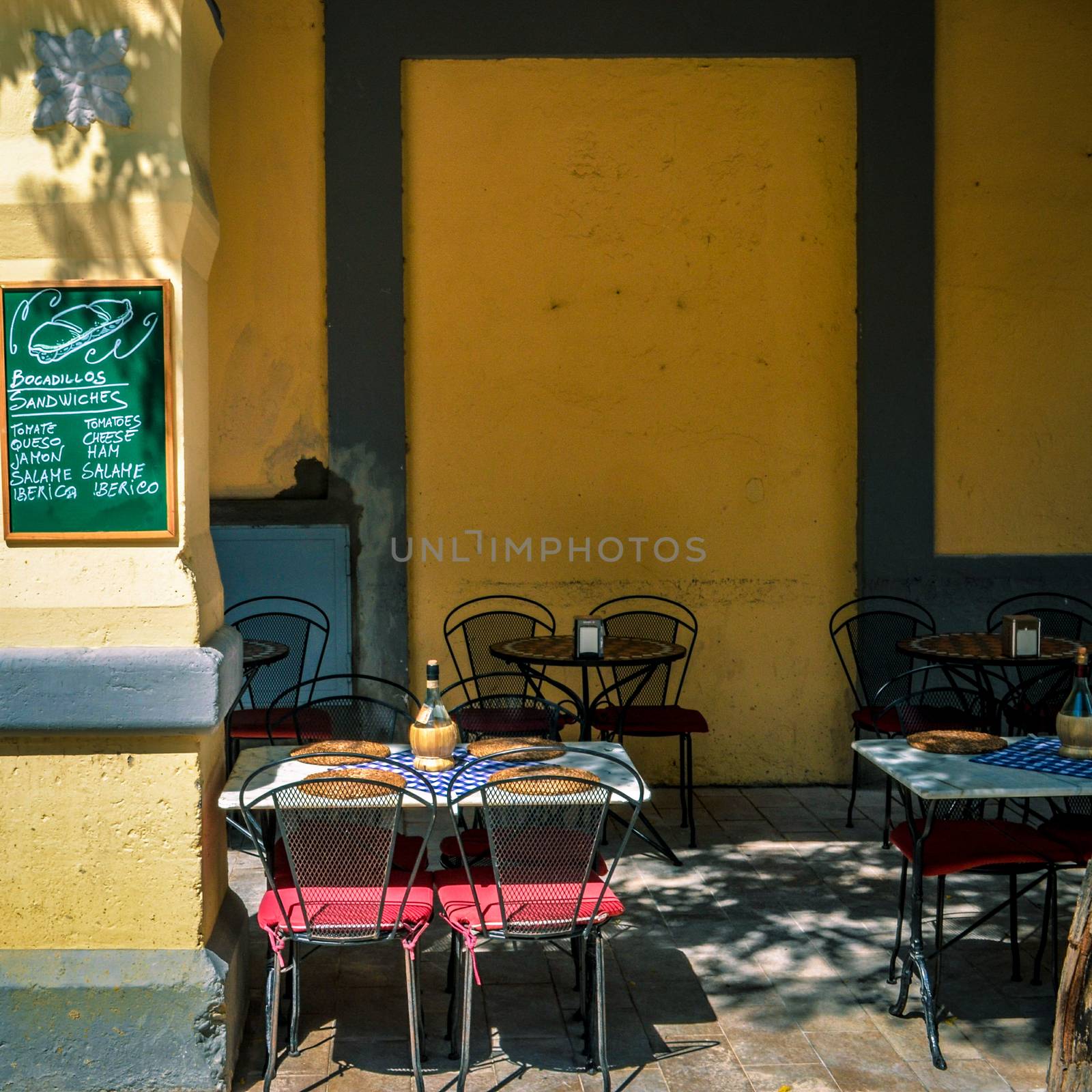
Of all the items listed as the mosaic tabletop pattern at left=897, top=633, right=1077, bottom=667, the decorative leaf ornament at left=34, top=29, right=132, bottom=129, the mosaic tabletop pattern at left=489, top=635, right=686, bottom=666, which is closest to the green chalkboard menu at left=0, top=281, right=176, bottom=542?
the decorative leaf ornament at left=34, top=29, right=132, bottom=129

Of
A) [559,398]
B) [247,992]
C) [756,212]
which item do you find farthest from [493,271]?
[247,992]

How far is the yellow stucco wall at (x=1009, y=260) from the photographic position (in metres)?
6.55

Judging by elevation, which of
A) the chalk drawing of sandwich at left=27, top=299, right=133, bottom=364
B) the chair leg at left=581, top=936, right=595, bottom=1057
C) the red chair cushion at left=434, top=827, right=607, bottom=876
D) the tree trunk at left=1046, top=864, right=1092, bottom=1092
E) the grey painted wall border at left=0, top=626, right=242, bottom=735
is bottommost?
the chair leg at left=581, top=936, right=595, bottom=1057

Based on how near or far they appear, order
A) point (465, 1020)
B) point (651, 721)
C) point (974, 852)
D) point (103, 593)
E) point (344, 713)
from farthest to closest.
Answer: point (651, 721), point (344, 713), point (974, 852), point (103, 593), point (465, 1020)

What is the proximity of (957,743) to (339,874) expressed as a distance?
6.34 feet

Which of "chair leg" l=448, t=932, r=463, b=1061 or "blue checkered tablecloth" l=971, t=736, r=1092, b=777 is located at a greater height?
"blue checkered tablecloth" l=971, t=736, r=1092, b=777

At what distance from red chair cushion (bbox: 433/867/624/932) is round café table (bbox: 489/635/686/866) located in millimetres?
1737

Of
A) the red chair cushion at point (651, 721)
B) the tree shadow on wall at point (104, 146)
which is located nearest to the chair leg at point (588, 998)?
the red chair cushion at point (651, 721)

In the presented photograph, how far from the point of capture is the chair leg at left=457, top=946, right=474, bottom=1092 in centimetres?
327

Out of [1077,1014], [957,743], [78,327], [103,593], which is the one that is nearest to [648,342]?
[957,743]

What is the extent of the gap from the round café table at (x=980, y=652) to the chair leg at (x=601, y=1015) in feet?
7.07

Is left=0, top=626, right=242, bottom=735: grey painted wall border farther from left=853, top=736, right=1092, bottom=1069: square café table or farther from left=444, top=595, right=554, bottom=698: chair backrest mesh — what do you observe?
left=444, top=595, right=554, bottom=698: chair backrest mesh

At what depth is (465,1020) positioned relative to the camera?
3277 mm

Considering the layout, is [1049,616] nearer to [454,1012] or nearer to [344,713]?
[344,713]
